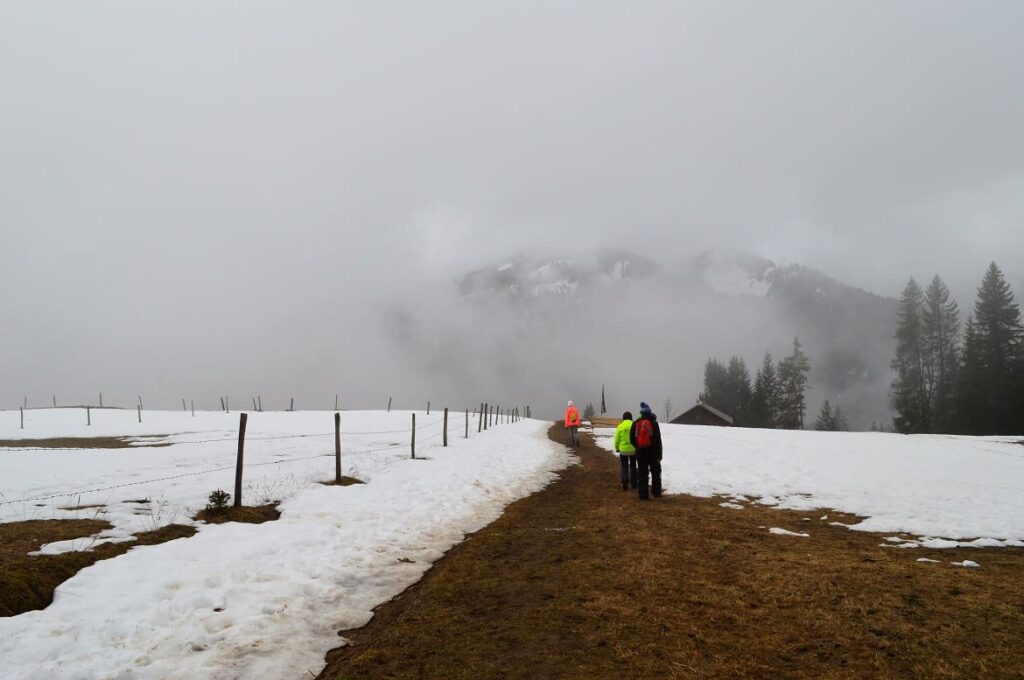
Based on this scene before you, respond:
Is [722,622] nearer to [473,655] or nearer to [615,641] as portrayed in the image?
[615,641]

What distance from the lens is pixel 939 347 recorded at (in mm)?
67125

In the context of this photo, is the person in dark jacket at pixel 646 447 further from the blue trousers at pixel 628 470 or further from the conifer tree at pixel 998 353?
the conifer tree at pixel 998 353

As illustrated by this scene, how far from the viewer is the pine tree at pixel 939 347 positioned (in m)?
64.9

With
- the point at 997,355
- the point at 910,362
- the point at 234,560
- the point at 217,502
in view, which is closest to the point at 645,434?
the point at 234,560

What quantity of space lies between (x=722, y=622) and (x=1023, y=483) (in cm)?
1825

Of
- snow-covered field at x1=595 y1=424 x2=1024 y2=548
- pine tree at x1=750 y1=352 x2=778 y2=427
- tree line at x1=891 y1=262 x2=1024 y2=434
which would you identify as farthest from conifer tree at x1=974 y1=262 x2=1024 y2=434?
snow-covered field at x1=595 y1=424 x2=1024 y2=548

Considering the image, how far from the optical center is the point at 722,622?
18.8ft

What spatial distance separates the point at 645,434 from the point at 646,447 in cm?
38

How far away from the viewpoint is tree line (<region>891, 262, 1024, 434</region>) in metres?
55.8

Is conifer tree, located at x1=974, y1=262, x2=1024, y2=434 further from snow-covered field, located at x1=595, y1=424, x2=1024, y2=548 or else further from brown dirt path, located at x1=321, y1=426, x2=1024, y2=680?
brown dirt path, located at x1=321, y1=426, x2=1024, y2=680

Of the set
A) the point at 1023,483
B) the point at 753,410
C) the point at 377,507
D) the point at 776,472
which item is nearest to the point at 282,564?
the point at 377,507

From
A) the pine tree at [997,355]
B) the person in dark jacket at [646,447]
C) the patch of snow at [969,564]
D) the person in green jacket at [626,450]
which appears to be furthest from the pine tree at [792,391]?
the patch of snow at [969,564]

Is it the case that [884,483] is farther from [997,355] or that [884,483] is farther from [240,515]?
[997,355]

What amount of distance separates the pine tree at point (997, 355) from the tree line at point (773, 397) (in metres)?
25.8
